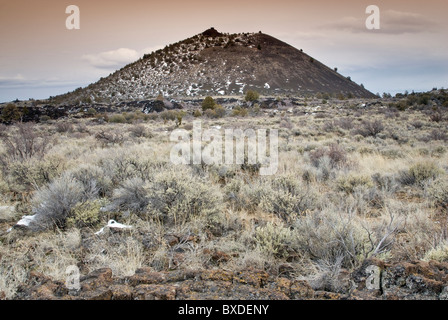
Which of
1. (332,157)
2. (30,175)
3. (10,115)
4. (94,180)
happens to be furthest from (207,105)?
(94,180)

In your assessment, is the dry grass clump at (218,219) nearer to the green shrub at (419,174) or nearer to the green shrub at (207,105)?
the green shrub at (419,174)

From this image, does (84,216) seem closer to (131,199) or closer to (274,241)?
(131,199)

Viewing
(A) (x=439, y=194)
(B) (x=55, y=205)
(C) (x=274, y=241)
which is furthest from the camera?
(A) (x=439, y=194)

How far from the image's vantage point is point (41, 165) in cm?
614

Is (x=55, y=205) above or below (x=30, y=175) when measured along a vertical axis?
below

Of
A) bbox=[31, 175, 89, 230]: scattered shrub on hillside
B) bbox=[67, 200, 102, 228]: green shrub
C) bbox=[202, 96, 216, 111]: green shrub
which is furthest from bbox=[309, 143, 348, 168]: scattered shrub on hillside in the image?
bbox=[202, 96, 216, 111]: green shrub

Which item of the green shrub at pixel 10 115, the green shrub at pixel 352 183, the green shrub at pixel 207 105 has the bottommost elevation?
the green shrub at pixel 352 183

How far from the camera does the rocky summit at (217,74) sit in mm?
75062

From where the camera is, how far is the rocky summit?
75.1m

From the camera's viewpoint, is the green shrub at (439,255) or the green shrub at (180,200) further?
the green shrub at (180,200)

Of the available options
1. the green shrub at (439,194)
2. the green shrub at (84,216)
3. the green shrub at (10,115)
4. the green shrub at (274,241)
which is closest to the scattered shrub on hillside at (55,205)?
the green shrub at (84,216)

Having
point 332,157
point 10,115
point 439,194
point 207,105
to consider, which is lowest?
point 439,194

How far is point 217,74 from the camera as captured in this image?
8462 centimetres
